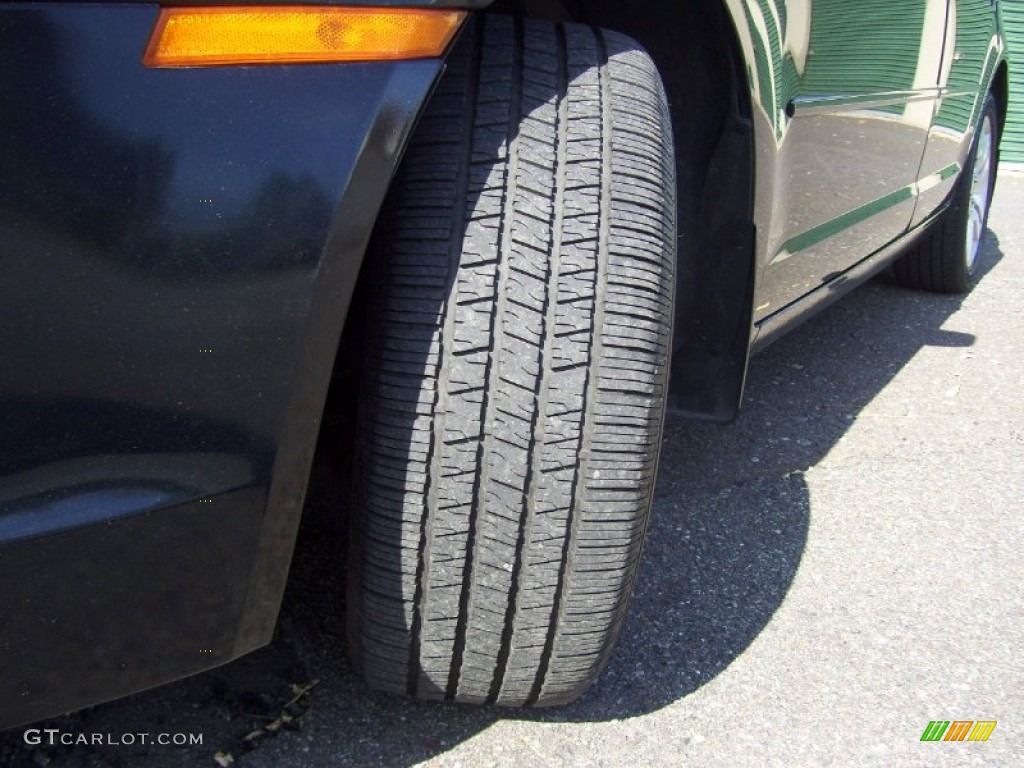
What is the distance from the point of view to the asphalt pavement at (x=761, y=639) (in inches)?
58.6

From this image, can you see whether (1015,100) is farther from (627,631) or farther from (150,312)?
(150,312)

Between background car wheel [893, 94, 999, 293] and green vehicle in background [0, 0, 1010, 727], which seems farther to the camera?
background car wheel [893, 94, 999, 293]

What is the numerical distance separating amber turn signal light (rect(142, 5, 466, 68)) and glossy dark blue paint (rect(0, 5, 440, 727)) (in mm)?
13

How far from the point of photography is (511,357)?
1.23 metres

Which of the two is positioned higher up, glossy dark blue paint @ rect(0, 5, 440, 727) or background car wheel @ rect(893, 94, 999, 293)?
glossy dark blue paint @ rect(0, 5, 440, 727)

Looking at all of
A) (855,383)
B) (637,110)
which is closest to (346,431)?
(637,110)

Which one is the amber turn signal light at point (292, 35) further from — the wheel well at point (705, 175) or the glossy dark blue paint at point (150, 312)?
the wheel well at point (705, 175)

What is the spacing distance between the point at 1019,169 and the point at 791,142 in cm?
696

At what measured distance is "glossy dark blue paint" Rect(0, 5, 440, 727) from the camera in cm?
93

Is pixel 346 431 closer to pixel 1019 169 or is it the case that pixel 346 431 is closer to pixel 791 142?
pixel 791 142

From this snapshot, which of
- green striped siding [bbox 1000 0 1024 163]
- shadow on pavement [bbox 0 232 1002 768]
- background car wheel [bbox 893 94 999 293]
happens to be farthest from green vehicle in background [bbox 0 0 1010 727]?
green striped siding [bbox 1000 0 1024 163]

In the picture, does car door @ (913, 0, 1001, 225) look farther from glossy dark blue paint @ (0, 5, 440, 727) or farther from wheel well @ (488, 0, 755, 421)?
glossy dark blue paint @ (0, 5, 440, 727)

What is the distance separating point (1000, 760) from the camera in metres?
1.53

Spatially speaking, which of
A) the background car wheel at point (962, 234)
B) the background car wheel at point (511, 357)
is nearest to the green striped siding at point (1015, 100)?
the background car wheel at point (962, 234)
